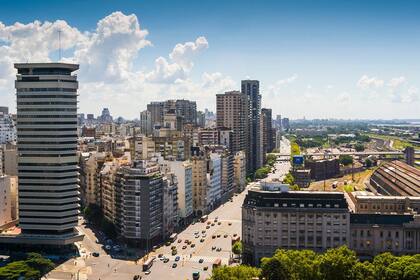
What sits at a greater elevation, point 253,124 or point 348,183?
point 253,124

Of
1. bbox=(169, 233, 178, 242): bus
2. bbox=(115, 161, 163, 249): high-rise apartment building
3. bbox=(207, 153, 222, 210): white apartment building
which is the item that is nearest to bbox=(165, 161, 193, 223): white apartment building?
bbox=(169, 233, 178, 242): bus

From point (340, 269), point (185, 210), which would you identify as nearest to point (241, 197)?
point (185, 210)

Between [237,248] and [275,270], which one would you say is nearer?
[275,270]

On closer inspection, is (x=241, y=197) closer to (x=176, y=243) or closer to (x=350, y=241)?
(x=176, y=243)

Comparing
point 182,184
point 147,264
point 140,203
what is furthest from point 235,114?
point 147,264

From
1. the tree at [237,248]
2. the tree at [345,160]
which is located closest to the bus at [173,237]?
the tree at [237,248]

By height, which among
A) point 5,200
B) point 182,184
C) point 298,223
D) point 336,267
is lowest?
point 336,267

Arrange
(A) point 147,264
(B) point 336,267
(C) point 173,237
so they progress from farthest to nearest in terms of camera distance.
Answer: (C) point 173,237 < (A) point 147,264 < (B) point 336,267

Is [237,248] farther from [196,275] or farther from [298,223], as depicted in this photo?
[196,275]

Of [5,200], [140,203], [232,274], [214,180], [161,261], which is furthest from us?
[214,180]

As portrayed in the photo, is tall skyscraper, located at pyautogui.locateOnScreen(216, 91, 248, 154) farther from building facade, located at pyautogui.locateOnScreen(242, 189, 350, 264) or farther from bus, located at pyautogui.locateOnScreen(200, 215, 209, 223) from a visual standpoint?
building facade, located at pyautogui.locateOnScreen(242, 189, 350, 264)
